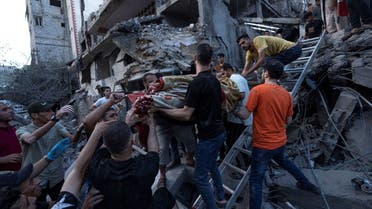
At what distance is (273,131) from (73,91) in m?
20.3

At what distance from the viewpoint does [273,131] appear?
321 cm

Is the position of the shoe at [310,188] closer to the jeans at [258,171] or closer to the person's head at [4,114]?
the jeans at [258,171]

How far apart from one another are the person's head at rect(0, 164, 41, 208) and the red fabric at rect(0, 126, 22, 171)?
1284 millimetres

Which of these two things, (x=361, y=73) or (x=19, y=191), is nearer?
(x=19, y=191)

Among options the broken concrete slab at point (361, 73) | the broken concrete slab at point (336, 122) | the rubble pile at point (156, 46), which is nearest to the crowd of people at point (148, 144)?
the broken concrete slab at point (361, 73)

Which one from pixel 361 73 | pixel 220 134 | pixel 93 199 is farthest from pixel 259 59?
pixel 93 199

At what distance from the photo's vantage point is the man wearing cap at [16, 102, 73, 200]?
3316 millimetres

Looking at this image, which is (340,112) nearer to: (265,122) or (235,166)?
(235,166)

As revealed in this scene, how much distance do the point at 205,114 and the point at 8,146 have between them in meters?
2.47

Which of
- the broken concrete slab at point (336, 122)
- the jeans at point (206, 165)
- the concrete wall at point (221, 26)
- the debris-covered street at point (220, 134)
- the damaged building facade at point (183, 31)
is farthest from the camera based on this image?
the concrete wall at point (221, 26)

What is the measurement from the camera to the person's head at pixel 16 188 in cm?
188

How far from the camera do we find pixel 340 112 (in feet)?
17.0

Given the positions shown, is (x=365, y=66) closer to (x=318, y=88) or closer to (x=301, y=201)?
(x=318, y=88)

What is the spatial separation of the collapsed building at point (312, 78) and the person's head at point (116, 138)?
6.61ft
